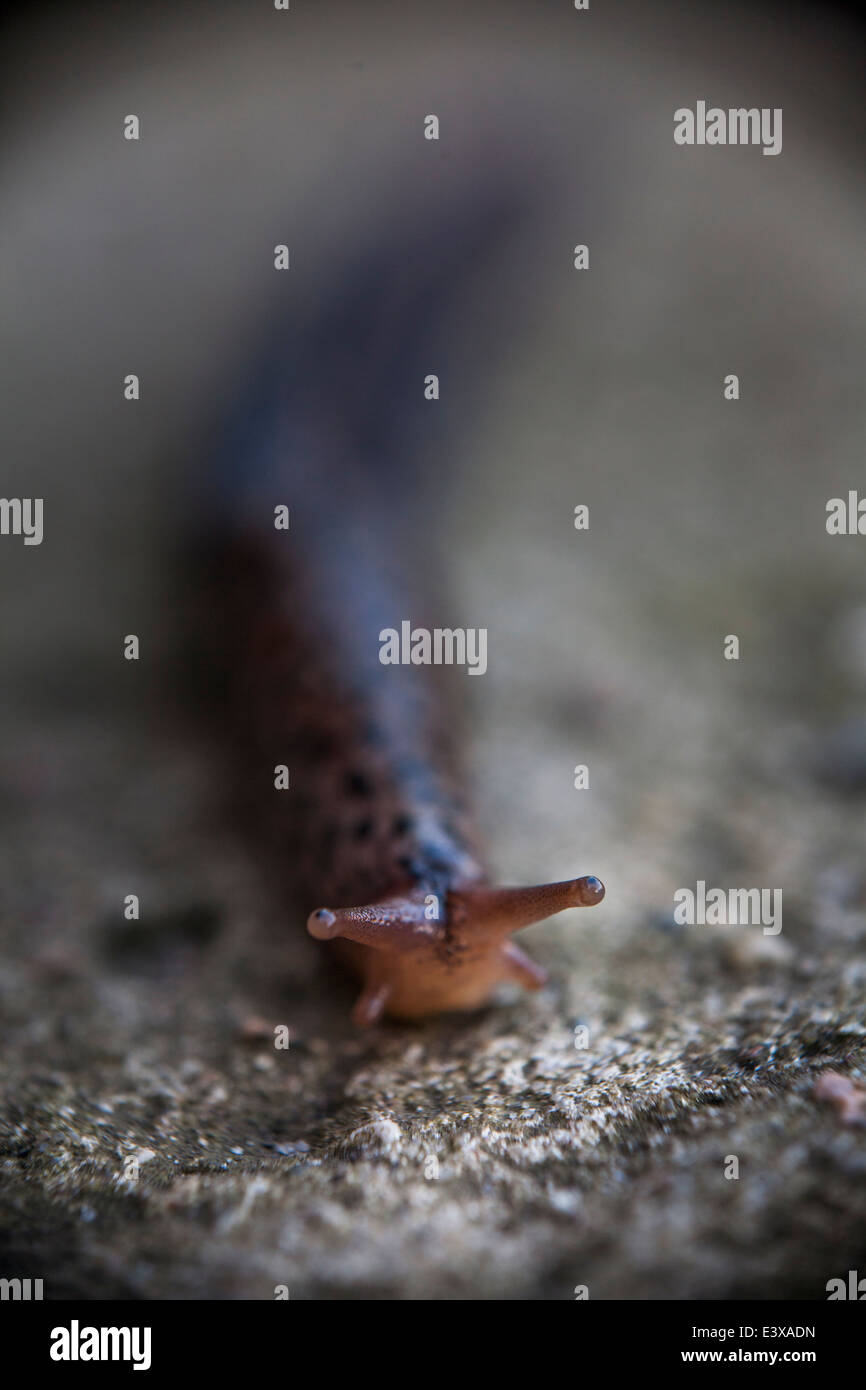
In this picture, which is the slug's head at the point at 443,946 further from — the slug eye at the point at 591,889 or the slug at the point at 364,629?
the slug eye at the point at 591,889

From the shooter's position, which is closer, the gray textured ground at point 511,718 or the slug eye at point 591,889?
the gray textured ground at point 511,718

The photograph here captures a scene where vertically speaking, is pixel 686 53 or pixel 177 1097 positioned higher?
pixel 686 53

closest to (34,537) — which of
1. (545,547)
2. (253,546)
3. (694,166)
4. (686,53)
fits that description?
(253,546)

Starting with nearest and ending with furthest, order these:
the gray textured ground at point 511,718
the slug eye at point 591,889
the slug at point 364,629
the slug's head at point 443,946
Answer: the gray textured ground at point 511,718
the slug eye at point 591,889
the slug's head at point 443,946
the slug at point 364,629

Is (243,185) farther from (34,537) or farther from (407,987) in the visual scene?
(407,987)

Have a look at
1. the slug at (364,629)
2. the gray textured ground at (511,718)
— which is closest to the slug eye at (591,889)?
the slug at (364,629)

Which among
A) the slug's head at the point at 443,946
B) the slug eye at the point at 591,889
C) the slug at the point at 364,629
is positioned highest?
the slug at the point at 364,629
